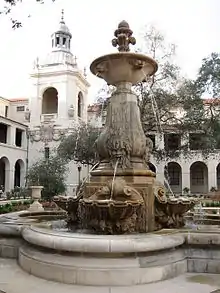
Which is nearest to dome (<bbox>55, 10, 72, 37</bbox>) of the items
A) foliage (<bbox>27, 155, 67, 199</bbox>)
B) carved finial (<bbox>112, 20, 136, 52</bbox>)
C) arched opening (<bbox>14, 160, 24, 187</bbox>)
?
arched opening (<bbox>14, 160, 24, 187</bbox>)

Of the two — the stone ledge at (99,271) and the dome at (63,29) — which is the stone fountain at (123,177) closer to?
the stone ledge at (99,271)

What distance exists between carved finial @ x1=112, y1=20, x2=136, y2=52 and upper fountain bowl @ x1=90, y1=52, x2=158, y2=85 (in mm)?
635

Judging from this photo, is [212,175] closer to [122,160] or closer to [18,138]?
[18,138]

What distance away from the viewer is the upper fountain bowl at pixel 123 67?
6.94 meters

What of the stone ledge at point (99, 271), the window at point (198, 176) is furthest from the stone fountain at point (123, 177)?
the window at point (198, 176)

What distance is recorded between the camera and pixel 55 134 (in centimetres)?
3803

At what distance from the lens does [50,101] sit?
4219 centimetres

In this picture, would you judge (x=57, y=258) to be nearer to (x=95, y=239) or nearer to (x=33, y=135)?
(x=95, y=239)

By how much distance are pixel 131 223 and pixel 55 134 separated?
1291 inches

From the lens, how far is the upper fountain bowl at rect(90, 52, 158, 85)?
273 inches

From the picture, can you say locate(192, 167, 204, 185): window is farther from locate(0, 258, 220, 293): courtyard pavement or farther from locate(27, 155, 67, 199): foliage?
locate(0, 258, 220, 293): courtyard pavement

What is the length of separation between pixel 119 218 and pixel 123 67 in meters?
3.09

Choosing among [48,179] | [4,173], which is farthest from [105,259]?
[4,173]

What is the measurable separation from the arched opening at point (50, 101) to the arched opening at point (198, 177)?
58.2ft
